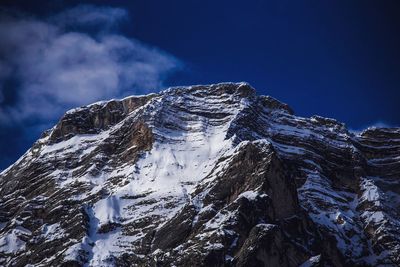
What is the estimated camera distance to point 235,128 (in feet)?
591

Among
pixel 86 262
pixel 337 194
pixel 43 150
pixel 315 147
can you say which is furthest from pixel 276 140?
pixel 86 262

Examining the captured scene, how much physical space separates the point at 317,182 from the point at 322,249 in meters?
36.5

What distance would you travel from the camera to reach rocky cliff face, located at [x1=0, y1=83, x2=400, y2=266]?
131375 millimetres

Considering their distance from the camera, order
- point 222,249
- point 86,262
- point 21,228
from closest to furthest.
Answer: point 222,249
point 86,262
point 21,228

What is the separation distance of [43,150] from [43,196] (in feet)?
81.6

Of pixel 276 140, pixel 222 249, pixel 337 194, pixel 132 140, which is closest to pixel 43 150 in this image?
pixel 132 140

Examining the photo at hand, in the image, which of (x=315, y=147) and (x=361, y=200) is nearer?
(x=361, y=200)

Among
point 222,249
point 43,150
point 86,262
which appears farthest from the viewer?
point 43,150

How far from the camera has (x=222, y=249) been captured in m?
124

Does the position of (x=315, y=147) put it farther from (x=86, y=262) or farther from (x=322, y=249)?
(x=86, y=262)

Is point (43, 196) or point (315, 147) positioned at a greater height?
point (315, 147)

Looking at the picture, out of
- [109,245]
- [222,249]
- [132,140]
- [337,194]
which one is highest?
[132,140]

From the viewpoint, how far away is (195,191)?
149m

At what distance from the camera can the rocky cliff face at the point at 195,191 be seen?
431 ft
